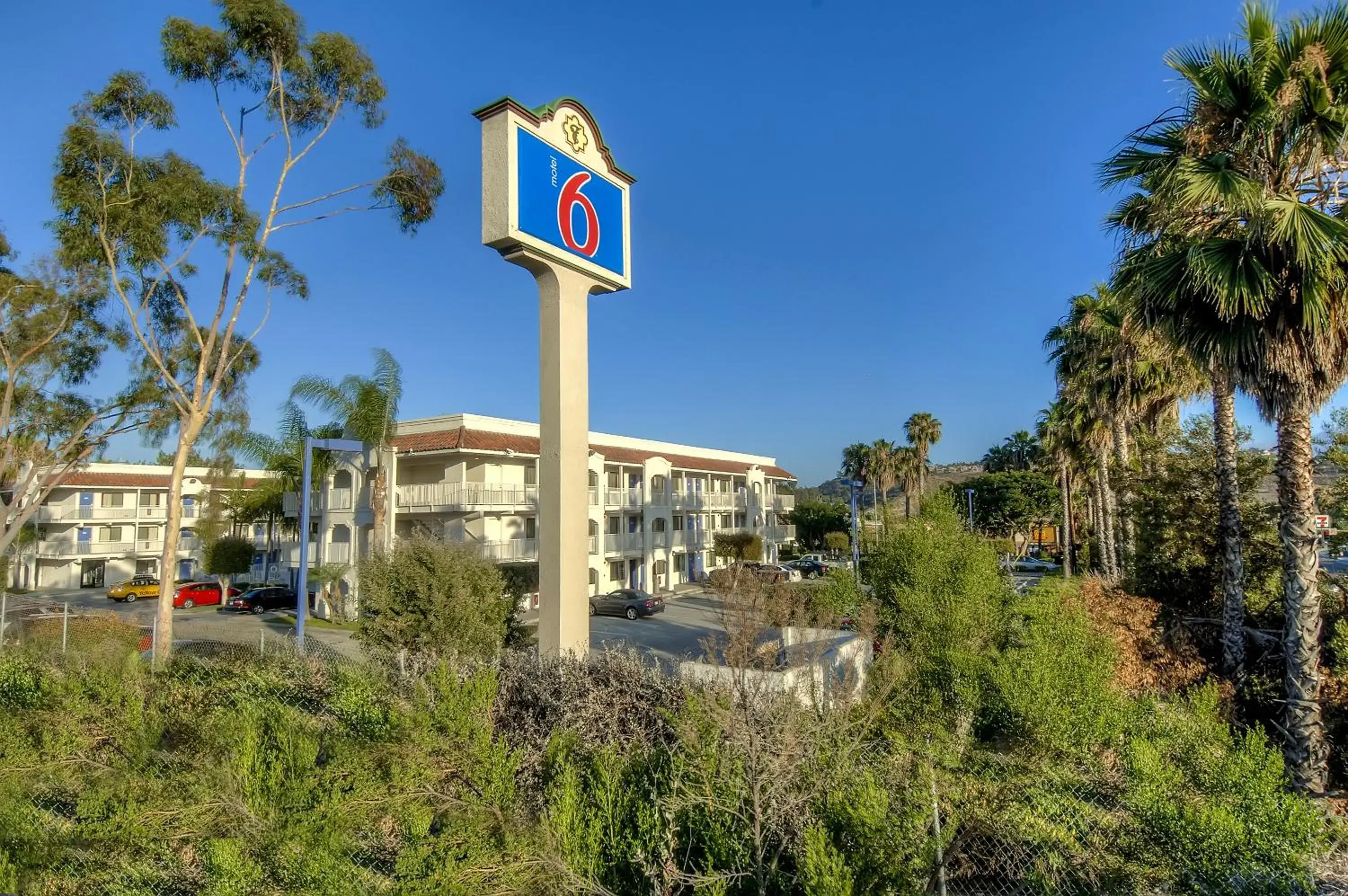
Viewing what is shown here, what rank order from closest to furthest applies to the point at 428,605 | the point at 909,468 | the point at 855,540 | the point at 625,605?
the point at 428,605 → the point at 855,540 → the point at 625,605 → the point at 909,468

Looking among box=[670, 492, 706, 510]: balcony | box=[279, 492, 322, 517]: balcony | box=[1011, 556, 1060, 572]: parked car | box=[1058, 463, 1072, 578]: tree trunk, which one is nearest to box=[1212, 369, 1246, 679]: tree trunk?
box=[1058, 463, 1072, 578]: tree trunk

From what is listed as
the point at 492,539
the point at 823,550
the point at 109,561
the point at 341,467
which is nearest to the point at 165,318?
the point at 341,467

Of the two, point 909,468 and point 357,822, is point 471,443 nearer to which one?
point 357,822

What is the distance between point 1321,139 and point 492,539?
25.8m

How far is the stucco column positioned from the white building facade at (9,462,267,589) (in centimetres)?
4111

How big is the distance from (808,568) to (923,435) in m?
16.5

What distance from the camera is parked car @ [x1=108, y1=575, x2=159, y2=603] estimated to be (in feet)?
120

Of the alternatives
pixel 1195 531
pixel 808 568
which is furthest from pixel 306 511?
pixel 808 568

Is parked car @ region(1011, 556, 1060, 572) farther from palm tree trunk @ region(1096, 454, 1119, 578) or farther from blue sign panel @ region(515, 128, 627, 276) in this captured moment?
blue sign panel @ region(515, 128, 627, 276)

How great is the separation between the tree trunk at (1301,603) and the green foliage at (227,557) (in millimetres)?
39904

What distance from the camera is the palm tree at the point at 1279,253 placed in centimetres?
898

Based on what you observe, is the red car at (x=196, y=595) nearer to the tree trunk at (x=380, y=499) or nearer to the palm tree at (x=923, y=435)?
the tree trunk at (x=380, y=499)

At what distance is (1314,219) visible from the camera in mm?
8648

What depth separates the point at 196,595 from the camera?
114ft
